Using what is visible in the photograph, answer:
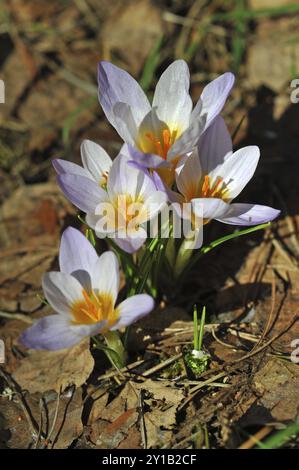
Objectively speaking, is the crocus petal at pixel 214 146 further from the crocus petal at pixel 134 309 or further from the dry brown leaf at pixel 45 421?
the dry brown leaf at pixel 45 421

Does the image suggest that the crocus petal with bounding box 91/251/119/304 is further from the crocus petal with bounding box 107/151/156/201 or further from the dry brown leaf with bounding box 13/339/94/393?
the dry brown leaf with bounding box 13/339/94/393

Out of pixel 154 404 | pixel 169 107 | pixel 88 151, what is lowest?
pixel 154 404

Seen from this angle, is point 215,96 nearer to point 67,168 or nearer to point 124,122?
point 124,122

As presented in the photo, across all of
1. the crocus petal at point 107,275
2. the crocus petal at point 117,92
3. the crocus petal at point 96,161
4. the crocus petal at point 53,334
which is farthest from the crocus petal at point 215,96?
the crocus petal at point 53,334

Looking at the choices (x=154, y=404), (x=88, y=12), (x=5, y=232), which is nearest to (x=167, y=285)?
(x=154, y=404)

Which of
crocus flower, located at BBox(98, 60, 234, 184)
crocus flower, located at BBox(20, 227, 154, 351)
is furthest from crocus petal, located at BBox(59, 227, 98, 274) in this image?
crocus flower, located at BBox(98, 60, 234, 184)

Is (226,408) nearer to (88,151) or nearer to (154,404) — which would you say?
(154,404)

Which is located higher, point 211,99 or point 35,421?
point 211,99
